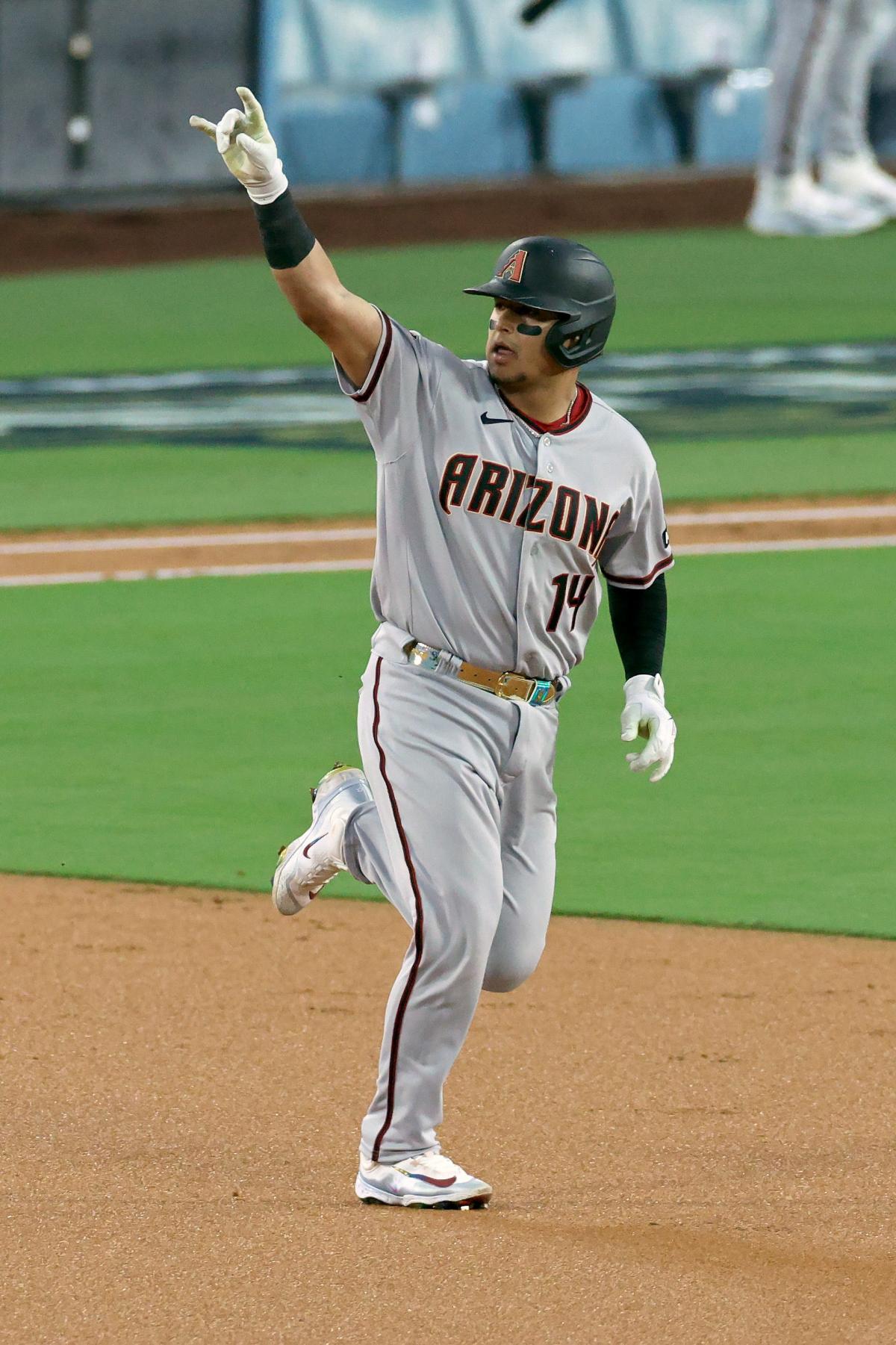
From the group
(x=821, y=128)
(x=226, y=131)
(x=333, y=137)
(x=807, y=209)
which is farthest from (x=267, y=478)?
(x=333, y=137)

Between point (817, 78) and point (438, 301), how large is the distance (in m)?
4.33

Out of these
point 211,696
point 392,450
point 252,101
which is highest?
point 252,101

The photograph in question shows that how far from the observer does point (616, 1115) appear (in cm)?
535

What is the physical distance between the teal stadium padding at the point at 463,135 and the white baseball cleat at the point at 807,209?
3789 mm

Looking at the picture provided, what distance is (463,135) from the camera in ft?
87.9

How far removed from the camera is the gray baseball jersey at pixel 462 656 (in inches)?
189

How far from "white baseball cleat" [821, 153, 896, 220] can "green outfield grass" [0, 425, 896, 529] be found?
862 centimetres

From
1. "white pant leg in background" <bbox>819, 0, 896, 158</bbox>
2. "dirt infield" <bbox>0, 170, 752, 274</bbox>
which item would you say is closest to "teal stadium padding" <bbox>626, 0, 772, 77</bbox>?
"dirt infield" <bbox>0, 170, 752, 274</bbox>

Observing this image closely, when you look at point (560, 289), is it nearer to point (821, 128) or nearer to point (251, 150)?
point (251, 150)

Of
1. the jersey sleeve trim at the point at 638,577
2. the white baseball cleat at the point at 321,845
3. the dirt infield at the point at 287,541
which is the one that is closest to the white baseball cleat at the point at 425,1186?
the white baseball cleat at the point at 321,845

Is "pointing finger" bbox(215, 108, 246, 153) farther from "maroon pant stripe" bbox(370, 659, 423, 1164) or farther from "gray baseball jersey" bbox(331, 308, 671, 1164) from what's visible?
"maroon pant stripe" bbox(370, 659, 423, 1164)

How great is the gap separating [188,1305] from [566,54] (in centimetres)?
2426

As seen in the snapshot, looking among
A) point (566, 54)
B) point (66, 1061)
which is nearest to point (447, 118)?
point (566, 54)

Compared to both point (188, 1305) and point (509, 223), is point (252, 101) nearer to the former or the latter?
point (188, 1305)
